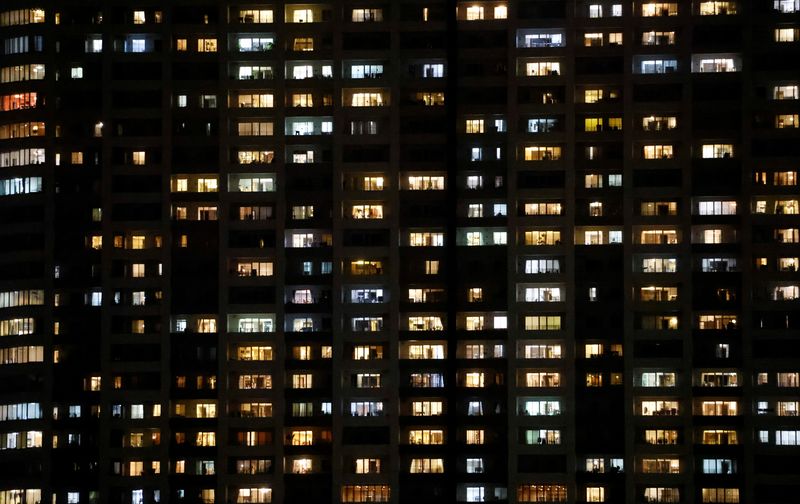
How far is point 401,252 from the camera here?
126000 mm

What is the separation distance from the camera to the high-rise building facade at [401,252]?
12344cm

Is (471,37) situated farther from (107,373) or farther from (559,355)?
(107,373)

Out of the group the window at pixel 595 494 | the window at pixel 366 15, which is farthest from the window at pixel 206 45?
the window at pixel 595 494

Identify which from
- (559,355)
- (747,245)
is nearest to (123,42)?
(559,355)

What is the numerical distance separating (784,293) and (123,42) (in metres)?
63.6


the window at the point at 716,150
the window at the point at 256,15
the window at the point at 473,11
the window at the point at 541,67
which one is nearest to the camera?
the window at the point at 716,150

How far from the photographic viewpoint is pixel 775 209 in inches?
4948

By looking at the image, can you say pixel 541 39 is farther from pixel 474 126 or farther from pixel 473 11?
pixel 474 126

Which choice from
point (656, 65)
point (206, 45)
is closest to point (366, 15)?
point (206, 45)

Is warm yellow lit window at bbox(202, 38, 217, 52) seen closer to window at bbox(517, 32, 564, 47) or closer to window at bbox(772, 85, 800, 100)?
window at bbox(517, 32, 564, 47)

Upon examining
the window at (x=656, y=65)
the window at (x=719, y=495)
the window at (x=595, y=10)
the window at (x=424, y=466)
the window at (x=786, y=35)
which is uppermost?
the window at (x=595, y=10)

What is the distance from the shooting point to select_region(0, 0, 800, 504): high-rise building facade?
123438mm

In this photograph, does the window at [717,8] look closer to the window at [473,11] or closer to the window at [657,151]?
the window at [657,151]

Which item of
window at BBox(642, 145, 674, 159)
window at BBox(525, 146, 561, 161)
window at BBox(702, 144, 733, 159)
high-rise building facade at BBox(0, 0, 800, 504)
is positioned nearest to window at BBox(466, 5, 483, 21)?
high-rise building facade at BBox(0, 0, 800, 504)
